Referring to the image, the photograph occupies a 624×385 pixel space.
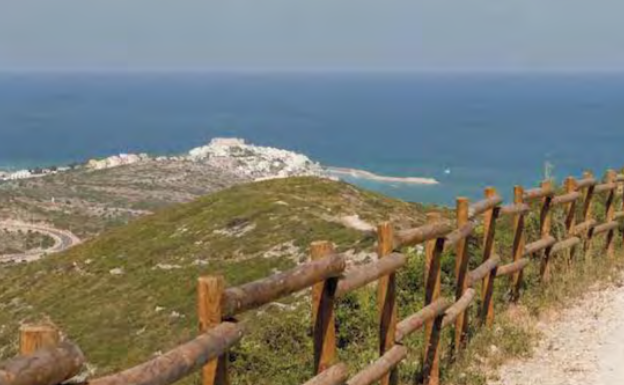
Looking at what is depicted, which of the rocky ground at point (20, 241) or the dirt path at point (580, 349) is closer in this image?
the dirt path at point (580, 349)

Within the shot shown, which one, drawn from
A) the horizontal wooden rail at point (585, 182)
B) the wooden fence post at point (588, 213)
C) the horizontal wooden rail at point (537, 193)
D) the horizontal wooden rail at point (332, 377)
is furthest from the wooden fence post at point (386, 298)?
the wooden fence post at point (588, 213)

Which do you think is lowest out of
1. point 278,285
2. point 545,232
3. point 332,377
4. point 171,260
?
point 171,260

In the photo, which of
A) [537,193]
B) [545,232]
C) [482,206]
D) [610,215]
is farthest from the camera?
[610,215]

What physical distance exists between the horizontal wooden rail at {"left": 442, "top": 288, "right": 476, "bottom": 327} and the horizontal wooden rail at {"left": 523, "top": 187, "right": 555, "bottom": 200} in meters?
2.30

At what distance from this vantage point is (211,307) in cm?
452

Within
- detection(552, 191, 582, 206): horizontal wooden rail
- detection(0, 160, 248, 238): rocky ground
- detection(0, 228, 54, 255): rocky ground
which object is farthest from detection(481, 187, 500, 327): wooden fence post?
detection(0, 160, 248, 238): rocky ground

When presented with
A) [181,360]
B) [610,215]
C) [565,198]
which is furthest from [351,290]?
[610,215]

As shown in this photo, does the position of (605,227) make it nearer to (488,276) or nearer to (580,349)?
(488,276)

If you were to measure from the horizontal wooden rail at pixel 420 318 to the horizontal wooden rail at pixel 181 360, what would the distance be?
288 centimetres

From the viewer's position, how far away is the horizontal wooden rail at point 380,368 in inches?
248

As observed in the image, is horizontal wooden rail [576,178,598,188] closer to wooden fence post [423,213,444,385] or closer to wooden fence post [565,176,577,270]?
wooden fence post [565,176,577,270]

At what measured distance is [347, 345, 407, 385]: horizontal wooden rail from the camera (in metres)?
6.29

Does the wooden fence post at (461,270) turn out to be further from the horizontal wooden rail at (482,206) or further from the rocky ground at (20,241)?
the rocky ground at (20,241)

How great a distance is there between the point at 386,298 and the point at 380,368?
2.21 ft
